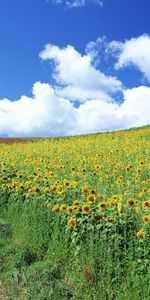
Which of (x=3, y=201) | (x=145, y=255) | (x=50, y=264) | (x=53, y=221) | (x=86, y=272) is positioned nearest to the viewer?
(x=145, y=255)

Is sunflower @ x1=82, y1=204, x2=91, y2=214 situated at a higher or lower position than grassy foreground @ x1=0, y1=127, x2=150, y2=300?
higher

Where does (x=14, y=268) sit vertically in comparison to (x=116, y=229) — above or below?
below

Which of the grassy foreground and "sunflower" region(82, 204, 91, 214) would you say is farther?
"sunflower" region(82, 204, 91, 214)

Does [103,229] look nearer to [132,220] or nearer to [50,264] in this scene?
[132,220]

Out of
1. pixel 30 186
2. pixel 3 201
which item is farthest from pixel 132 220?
pixel 3 201

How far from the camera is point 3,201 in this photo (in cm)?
1138

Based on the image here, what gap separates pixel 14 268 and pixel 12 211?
3.29 meters

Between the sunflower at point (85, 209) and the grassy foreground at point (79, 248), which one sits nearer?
the grassy foreground at point (79, 248)

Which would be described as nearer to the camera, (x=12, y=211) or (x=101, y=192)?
(x=101, y=192)

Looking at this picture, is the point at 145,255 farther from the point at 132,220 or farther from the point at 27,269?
the point at 27,269

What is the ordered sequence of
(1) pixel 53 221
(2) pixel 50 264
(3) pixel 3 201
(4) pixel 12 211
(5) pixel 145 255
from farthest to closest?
(3) pixel 3 201 < (4) pixel 12 211 < (1) pixel 53 221 < (2) pixel 50 264 < (5) pixel 145 255

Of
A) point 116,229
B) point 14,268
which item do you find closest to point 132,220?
point 116,229

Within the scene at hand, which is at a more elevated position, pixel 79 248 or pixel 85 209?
pixel 85 209

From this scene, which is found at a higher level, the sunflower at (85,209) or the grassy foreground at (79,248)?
the sunflower at (85,209)
